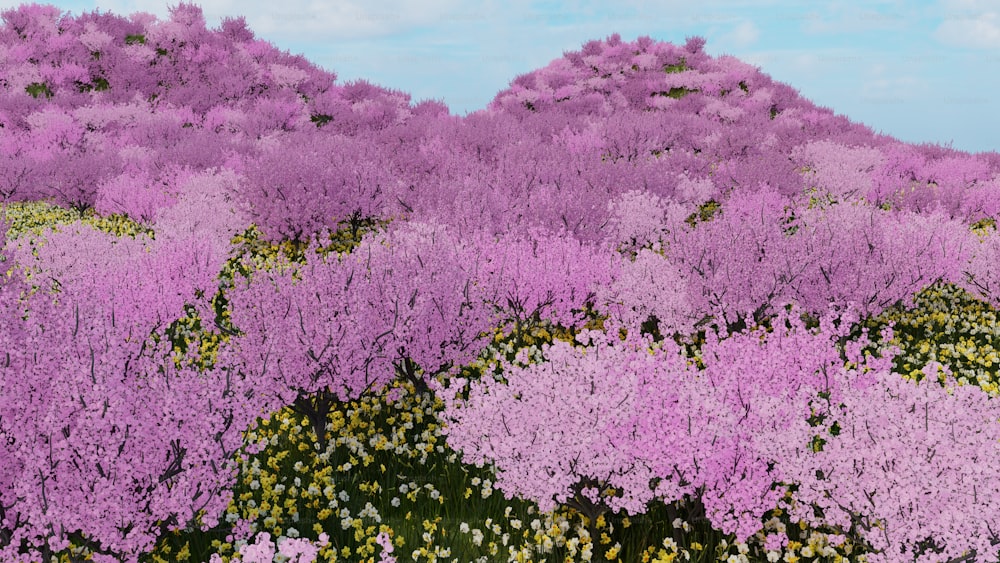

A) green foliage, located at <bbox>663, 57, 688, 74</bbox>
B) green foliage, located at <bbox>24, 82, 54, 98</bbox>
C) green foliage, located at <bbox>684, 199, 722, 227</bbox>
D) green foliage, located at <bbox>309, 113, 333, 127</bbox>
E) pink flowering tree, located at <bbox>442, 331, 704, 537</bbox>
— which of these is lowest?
pink flowering tree, located at <bbox>442, 331, 704, 537</bbox>

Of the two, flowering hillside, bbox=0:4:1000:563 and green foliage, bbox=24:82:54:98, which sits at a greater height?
green foliage, bbox=24:82:54:98

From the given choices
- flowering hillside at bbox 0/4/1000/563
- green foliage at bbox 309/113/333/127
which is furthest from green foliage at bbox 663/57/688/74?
flowering hillside at bbox 0/4/1000/563

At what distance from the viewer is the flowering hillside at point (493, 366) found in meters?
4.09

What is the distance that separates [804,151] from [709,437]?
757 inches

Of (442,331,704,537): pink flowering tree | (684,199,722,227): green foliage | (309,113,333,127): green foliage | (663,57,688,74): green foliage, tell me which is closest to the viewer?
(442,331,704,537): pink flowering tree

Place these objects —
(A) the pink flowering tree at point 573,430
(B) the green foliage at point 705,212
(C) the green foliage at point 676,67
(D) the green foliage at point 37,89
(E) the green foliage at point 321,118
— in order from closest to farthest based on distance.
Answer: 1. (A) the pink flowering tree at point 573,430
2. (B) the green foliage at point 705,212
3. (D) the green foliage at point 37,89
4. (E) the green foliage at point 321,118
5. (C) the green foliage at point 676,67

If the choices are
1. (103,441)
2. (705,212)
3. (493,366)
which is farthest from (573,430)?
(705,212)

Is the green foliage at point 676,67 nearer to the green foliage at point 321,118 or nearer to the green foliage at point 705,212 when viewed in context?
the green foliage at point 321,118

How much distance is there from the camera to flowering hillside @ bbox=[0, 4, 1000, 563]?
4086 mm

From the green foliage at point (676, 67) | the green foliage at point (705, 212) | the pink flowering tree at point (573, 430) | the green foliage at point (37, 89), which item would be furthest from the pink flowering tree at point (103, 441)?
the green foliage at point (676, 67)

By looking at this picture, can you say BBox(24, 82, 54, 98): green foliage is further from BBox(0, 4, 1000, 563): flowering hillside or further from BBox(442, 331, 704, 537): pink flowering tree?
BBox(442, 331, 704, 537): pink flowering tree

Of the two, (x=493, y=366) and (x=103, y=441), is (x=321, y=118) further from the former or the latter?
(x=103, y=441)

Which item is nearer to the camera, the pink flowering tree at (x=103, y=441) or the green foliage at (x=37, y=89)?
the pink flowering tree at (x=103, y=441)

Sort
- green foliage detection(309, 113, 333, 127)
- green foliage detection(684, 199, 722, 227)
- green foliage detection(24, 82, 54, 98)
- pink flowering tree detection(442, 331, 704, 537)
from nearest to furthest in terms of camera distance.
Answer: pink flowering tree detection(442, 331, 704, 537)
green foliage detection(684, 199, 722, 227)
green foliage detection(24, 82, 54, 98)
green foliage detection(309, 113, 333, 127)
